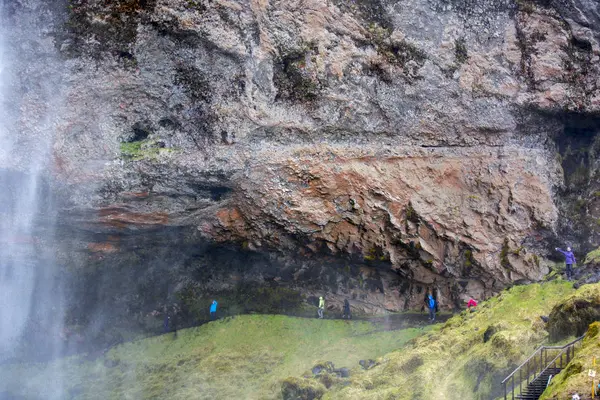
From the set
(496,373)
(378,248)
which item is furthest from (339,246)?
(496,373)

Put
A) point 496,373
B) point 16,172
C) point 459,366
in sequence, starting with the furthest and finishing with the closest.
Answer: point 16,172 → point 459,366 → point 496,373

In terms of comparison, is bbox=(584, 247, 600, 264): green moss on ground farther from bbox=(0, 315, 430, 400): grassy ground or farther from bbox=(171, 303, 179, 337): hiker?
bbox=(171, 303, 179, 337): hiker

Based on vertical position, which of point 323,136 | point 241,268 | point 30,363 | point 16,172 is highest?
point 323,136

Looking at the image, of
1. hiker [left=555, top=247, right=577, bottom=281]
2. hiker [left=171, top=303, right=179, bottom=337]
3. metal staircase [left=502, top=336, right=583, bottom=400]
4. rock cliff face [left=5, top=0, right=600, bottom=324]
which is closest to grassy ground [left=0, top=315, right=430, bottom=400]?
hiker [left=171, top=303, right=179, bottom=337]

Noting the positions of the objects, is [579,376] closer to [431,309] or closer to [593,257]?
[593,257]

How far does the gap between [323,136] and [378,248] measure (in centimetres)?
344

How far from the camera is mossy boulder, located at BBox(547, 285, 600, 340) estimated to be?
11.7 metres

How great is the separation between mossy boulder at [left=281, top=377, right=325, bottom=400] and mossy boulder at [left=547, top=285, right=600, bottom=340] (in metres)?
5.45

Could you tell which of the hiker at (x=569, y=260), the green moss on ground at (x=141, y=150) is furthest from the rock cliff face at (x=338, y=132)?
the hiker at (x=569, y=260)

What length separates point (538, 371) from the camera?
11555mm

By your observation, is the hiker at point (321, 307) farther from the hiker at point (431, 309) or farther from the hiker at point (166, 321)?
the hiker at point (166, 321)

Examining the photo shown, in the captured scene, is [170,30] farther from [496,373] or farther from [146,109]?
[496,373]

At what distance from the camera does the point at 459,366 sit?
13273mm

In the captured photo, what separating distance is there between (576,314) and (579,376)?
3128 mm
